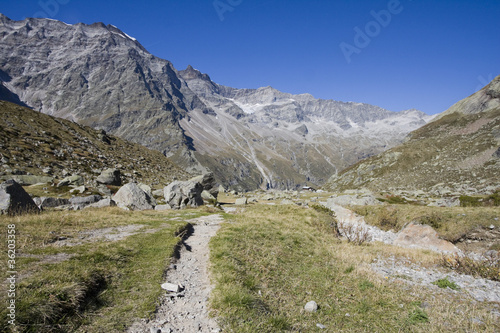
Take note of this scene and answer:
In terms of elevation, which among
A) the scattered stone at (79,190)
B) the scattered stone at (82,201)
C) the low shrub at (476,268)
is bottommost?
the low shrub at (476,268)

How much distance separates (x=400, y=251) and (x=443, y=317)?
1005 cm

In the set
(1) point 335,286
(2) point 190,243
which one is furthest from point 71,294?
(1) point 335,286

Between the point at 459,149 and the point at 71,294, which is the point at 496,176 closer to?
the point at 459,149

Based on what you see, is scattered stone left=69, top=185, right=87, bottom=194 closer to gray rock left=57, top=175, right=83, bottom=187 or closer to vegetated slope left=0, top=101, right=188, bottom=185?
gray rock left=57, top=175, right=83, bottom=187

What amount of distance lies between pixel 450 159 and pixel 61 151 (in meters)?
121

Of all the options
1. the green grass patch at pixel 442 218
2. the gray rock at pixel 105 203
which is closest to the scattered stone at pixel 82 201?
the gray rock at pixel 105 203

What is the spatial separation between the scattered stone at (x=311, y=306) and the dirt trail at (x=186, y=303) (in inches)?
149

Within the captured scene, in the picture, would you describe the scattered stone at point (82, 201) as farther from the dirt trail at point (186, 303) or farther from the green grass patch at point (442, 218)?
the green grass patch at point (442, 218)

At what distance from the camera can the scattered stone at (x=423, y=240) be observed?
20173 mm

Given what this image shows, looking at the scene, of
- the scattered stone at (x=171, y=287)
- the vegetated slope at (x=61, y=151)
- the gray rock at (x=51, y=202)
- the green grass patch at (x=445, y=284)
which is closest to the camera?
the scattered stone at (x=171, y=287)

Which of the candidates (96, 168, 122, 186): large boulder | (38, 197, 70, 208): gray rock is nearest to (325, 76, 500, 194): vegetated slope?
(96, 168, 122, 186): large boulder

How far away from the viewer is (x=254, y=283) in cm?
1034

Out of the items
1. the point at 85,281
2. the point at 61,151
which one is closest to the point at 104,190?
the point at 61,151

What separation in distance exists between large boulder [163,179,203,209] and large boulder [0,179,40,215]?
1665 centimetres
